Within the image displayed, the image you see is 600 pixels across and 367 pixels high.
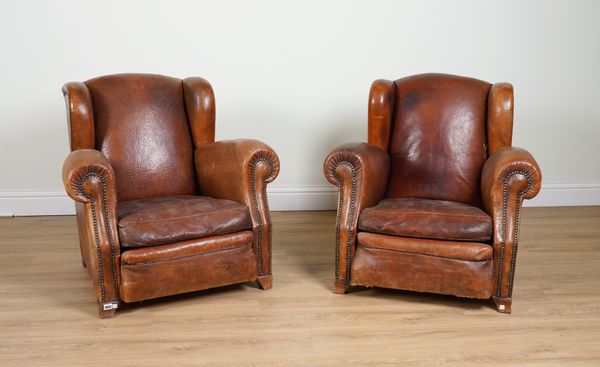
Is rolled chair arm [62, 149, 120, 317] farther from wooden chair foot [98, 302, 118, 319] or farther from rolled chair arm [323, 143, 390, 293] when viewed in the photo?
rolled chair arm [323, 143, 390, 293]

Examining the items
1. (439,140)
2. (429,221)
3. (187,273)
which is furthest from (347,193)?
(187,273)

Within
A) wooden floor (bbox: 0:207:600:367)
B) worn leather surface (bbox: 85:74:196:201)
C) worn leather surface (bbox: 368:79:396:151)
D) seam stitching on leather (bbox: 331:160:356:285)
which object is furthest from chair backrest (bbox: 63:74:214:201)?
worn leather surface (bbox: 368:79:396:151)

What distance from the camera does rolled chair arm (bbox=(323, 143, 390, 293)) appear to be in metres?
3.00

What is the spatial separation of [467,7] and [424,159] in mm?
1681

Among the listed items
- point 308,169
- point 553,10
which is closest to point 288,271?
point 308,169

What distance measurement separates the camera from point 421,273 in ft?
9.48

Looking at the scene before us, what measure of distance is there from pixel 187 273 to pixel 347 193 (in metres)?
0.81

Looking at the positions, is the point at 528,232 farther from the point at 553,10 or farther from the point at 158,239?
the point at 158,239

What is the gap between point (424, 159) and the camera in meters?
3.40

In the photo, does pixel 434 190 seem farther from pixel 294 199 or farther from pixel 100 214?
pixel 100 214

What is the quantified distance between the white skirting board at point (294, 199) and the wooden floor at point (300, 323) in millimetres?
973

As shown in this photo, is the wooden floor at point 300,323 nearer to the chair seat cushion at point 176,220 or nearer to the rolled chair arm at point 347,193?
the rolled chair arm at point 347,193

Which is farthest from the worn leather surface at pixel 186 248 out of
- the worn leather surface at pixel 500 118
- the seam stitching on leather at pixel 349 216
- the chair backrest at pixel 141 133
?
the worn leather surface at pixel 500 118

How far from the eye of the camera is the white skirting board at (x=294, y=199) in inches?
178
